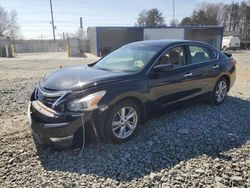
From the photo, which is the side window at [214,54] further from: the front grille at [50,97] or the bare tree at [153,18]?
the bare tree at [153,18]

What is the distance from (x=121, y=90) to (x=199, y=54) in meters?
2.44

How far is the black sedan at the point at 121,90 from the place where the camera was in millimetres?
3184

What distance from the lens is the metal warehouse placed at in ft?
93.4

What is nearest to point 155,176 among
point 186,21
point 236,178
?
point 236,178

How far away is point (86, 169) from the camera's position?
10.1 feet

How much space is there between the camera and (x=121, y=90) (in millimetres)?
3512

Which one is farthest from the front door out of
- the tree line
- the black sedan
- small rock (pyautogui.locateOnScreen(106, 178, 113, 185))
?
the tree line

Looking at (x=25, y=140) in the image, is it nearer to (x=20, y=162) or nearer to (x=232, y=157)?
(x=20, y=162)

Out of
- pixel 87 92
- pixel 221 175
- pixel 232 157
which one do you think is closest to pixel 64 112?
pixel 87 92

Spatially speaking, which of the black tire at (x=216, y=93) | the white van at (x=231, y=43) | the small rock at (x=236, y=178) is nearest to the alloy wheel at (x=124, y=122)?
the small rock at (x=236, y=178)

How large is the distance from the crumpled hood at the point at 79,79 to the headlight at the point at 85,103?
17 cm

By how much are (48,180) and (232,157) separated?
250 centimetres

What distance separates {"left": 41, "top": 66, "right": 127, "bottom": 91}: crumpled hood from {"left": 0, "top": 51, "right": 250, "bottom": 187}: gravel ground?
925mm

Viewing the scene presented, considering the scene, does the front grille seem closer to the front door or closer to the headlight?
the headlight
